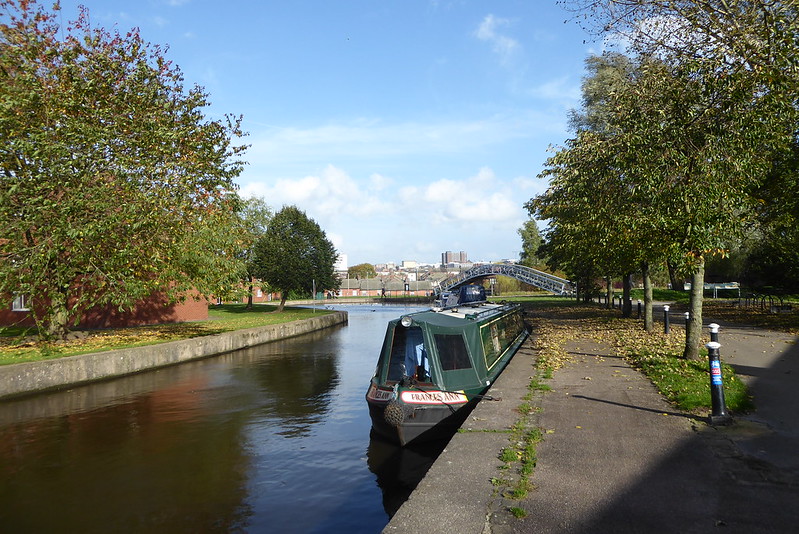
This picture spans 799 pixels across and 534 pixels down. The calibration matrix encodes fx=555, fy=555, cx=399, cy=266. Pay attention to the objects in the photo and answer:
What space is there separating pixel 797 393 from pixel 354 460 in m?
7.79

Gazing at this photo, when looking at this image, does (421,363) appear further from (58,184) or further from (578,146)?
(58,184)

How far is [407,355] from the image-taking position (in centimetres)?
1041

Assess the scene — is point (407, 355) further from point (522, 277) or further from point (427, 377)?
point (522, 277)

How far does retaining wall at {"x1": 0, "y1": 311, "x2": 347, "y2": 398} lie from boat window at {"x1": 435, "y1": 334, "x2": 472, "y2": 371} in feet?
38.5

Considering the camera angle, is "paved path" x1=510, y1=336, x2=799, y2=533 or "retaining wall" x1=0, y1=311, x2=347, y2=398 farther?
"retaining wall" x1=0, y1=311, x2=347, y2=398

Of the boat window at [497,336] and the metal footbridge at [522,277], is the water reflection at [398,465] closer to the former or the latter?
the boat window at [497,336]

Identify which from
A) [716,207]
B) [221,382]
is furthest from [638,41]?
[221,382]

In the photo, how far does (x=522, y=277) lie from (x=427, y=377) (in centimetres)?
5595

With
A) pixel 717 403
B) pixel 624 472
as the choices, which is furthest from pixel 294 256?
pixel 624 472

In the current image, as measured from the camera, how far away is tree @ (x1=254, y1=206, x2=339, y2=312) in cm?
4809

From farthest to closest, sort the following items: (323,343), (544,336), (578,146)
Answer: (323,343)
(544,336)
(578,146)

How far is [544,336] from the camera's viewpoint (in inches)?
804

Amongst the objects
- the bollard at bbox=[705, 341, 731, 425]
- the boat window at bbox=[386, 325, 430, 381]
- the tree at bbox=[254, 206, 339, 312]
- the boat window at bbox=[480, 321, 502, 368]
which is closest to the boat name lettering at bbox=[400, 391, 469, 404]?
the boat window at bbox=[386, 325, 430, 381]

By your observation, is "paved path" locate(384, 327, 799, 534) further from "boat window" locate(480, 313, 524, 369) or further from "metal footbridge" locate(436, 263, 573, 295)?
"metal footbridge" locate(436, 263, 573, 295)
